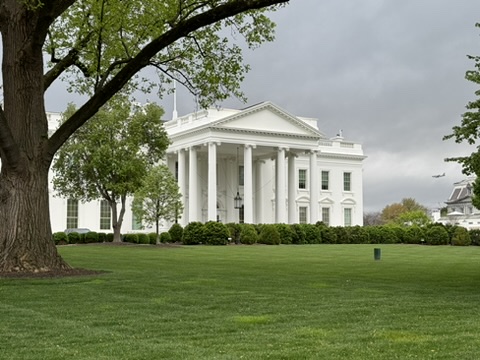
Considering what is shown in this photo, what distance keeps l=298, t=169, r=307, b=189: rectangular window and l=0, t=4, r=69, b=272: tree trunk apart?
168 feet

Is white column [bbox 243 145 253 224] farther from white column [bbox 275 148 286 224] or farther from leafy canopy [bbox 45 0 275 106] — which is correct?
leafy canopy [bbox 45 0 275 106]

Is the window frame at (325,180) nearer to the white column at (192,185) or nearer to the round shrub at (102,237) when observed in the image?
the white column at (192,185)

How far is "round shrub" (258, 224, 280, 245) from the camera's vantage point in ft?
161

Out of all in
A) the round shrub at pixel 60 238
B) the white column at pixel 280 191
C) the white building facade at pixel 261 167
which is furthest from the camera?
the white column at pixel 280 191

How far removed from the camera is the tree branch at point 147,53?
15510 mm

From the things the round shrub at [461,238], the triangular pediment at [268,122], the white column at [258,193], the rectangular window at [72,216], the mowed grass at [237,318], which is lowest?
the mowed grass at [237,318]

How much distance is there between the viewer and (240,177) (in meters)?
64.0

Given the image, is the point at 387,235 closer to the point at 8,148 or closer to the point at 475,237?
the point at 475,237

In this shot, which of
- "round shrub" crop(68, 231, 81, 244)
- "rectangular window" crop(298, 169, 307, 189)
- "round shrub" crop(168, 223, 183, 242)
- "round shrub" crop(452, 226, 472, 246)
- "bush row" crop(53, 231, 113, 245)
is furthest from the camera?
"rectangular window" crop(298, 169, 307, 189)

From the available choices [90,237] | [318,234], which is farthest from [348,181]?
[90,237]

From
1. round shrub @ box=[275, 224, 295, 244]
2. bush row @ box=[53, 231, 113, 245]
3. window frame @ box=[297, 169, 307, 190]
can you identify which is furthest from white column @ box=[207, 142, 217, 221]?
window frame @ box=[297, 169, 307, 190]

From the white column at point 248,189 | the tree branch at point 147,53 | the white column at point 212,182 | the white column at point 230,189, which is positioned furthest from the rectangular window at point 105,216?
the tree branch at point 147,53

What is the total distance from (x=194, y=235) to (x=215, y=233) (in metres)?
1.41

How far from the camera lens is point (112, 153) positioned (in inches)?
1566
